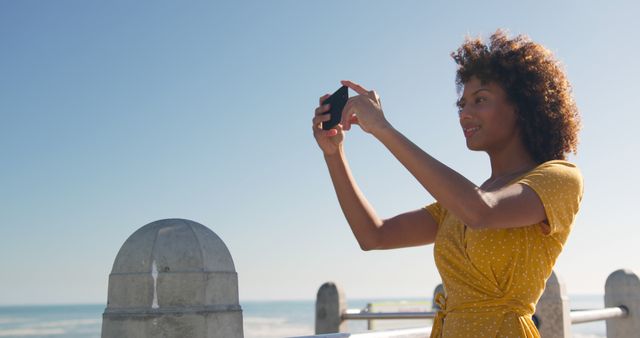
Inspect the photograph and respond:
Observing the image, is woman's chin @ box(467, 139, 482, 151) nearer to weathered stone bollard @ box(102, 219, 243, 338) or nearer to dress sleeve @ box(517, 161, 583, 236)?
dress sleeve @ box(517, 161, 583, 236)

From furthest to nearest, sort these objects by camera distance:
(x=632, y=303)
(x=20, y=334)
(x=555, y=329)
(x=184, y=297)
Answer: (x=20, y=334), (x=632, y=303), (x=555, y=329), (x=184, y=297)

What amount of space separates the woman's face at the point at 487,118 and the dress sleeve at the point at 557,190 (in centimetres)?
20

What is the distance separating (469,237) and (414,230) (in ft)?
1.65

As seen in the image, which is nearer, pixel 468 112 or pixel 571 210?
pixel 571 210

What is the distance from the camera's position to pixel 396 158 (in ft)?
6.45

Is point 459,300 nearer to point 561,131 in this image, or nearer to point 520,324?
point 520,324

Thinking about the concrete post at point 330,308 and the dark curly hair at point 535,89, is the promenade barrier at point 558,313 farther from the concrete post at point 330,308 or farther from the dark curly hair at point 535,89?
the dark curly hair at point 535,89

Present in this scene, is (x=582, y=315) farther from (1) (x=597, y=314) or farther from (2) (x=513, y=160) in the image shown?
(2) (x=513, y=160)

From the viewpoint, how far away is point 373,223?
8.36 feet

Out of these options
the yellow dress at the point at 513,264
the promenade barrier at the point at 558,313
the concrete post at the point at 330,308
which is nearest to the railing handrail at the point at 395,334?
the promenade barrier at the point at 558,313

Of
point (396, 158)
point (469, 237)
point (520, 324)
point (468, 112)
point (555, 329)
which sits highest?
point (468, 112)

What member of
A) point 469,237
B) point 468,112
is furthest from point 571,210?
point 468,112

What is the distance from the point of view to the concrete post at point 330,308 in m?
10.5

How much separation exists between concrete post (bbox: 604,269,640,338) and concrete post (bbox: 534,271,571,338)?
5.15 ft
